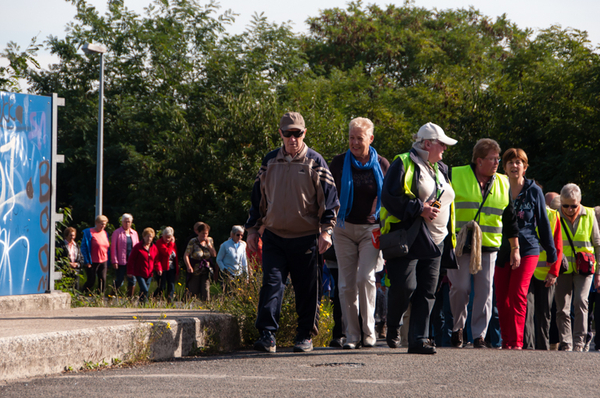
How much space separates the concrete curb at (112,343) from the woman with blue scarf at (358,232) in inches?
44.9

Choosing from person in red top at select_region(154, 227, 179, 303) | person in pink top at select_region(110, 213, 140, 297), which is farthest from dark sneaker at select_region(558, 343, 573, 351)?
person in pink top at select_region(110, 213, 140, 297)

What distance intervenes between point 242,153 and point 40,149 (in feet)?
56.7

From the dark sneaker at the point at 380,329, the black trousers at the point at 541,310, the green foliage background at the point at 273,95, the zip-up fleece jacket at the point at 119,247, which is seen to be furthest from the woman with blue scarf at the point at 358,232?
the green foliage background at the point at 273,95

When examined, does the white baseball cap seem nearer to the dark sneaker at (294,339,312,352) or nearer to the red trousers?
the red trousers

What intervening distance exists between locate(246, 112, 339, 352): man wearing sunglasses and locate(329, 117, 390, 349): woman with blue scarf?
322 mm

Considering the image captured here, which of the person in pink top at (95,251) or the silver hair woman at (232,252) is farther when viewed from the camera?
the person in pink top at (95,251)

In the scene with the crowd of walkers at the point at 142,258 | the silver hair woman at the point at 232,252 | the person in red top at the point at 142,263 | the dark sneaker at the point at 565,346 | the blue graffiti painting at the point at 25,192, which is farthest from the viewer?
the person in red top at the point at 142,263

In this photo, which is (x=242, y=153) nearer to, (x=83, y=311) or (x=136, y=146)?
(x=136, y=146)

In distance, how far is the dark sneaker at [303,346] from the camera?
20.2ft

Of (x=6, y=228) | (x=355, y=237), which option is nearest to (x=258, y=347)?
(x=355, y=237)

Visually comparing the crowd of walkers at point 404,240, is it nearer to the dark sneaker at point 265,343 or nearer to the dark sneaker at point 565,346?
the dark sneaker at point 265,343

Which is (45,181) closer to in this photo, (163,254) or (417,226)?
(417,226)

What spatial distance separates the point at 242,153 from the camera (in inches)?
992

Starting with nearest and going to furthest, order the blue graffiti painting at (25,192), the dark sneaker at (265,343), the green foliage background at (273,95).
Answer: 1. the dark sneaker at (265,343)
2. the blue graffiti painting at (25,192)
3. the green foliage background at (273,95)
